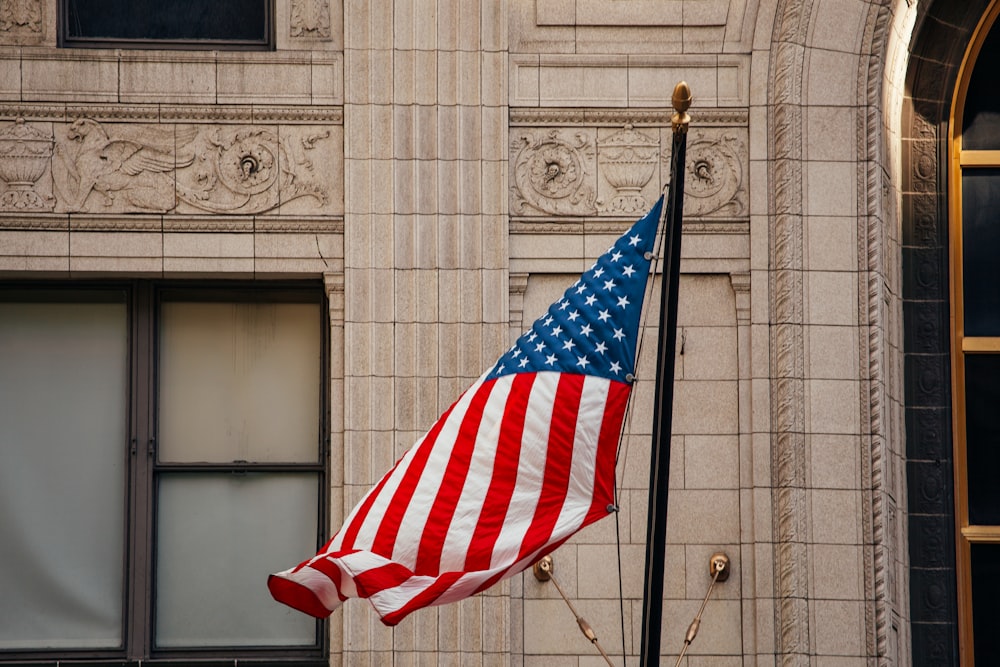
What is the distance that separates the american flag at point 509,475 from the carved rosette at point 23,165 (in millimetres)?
4741

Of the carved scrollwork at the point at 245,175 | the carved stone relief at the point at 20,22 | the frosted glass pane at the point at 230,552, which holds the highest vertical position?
the carved stone relief at the point at 20,22

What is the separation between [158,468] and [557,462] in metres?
4.76

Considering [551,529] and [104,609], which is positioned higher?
[551,529]

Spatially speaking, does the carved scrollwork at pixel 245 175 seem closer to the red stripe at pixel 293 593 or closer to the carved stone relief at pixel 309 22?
the carved stone relief at pixel 309 22

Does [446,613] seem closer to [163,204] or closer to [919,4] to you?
[163,204]

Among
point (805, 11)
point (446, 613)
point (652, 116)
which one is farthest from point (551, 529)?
point (805, 11)

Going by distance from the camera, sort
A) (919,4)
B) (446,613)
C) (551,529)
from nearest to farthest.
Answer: (551,529)
(446,613)
(919,4)

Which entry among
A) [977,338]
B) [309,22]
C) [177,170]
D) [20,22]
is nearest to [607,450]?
[977,338]

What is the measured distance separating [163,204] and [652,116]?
4103 mm

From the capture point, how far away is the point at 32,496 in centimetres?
1352

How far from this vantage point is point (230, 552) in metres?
13.5

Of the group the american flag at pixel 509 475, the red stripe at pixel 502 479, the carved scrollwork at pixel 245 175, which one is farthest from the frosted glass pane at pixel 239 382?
the red stripe at pixel 502 479

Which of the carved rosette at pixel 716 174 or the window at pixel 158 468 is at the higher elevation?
the carved rosette at pixel 716 174

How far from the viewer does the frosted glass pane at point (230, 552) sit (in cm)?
1346
